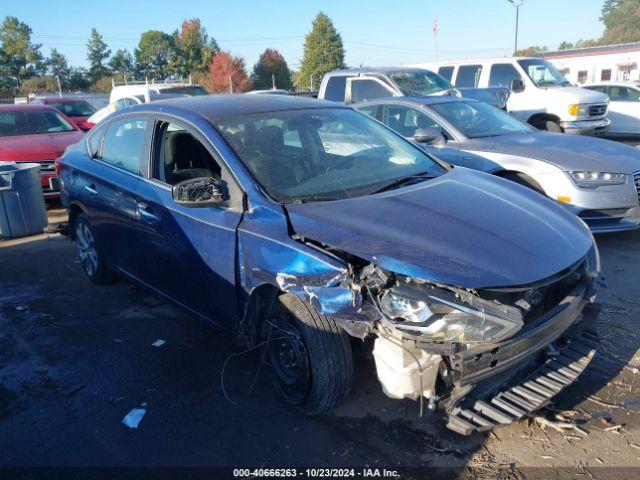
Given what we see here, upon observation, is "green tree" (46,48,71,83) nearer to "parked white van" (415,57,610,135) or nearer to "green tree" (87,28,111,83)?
"green tree" (87,28,111,83)

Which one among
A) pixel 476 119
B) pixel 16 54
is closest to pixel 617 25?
pixel 16 54

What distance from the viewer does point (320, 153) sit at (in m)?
3.87

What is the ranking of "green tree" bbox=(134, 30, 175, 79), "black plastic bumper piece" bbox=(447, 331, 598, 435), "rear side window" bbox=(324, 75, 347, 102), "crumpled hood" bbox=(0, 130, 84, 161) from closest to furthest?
"black plastic bumper piece" bbox=(447, 331, 598, 435)
"crumpled hood" bbox=(0, 130, 84, 161)
"rear side window" bbox=(324, 75, 347, 102)
"green tree" bbox=(134, 30, 175, 79)

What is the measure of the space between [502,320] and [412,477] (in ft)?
2.95

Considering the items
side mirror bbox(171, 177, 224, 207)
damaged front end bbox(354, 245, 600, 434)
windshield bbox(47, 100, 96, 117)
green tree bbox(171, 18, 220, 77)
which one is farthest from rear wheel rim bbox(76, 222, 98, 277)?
green tree bbox(171, 18, 220, 77)

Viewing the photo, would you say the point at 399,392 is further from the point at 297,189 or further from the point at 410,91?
the point at 410,91

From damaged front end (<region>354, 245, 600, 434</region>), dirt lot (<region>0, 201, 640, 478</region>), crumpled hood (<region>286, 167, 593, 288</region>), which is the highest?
crumpled hood (<region>286, 167, 593, 288</region>)

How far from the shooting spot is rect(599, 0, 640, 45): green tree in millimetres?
83688

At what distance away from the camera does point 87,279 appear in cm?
558

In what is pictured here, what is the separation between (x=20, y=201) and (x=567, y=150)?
6.73 meters

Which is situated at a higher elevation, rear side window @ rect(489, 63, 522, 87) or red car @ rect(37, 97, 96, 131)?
rear side window @ rect(489, 63, 522, 87)

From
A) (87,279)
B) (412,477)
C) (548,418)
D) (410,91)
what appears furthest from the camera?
(410,91)

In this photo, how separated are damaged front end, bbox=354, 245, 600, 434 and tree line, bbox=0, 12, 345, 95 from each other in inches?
1709

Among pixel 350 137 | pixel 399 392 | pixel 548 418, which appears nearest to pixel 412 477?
pixel 399 392
